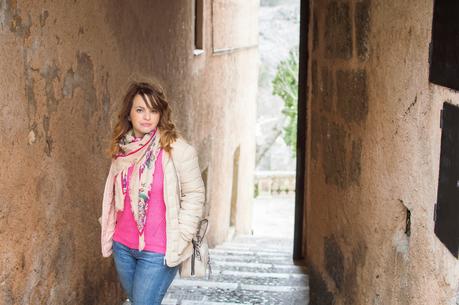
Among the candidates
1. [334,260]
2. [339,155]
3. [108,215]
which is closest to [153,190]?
[108,215]

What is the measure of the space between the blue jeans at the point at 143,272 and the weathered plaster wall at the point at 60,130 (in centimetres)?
39

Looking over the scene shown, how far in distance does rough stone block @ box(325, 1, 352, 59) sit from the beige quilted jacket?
4.96 ft

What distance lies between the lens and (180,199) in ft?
10.1

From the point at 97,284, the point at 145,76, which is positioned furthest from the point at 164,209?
the point at 145,76

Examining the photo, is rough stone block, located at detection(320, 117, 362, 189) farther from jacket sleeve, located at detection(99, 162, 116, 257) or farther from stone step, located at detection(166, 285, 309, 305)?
jacket sleeve, located at detection(99, 162, 116, 257)

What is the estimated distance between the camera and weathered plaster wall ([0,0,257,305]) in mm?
2799

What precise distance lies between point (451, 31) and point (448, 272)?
84cm

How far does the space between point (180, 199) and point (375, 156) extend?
109 centimetres

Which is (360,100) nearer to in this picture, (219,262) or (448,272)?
(448,272)

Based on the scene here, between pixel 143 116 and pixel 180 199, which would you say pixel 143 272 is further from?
pixel 143 116

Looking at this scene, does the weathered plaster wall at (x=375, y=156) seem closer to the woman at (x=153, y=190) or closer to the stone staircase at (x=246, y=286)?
the stone staircase at (x=246, y=286)

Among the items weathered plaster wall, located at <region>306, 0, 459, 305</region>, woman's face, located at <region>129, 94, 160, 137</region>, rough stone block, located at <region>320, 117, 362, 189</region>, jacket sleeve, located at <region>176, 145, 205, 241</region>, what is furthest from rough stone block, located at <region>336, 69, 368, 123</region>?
woman's face, located at <region>129, 94, 160, 137</region>

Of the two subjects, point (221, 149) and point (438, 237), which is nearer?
point (438, 237)

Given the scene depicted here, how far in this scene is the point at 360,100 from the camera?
3805mm
